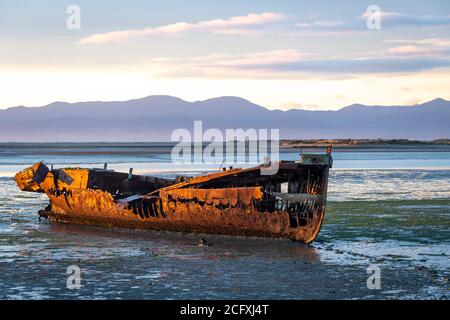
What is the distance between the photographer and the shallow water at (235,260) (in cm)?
1318

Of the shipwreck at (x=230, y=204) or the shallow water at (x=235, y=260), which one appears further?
the shipwreck at (x=230, y=204)

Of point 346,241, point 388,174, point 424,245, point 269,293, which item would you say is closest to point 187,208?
point 346,241

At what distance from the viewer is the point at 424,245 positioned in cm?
1767

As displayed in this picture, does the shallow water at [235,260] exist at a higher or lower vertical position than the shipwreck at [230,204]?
lower

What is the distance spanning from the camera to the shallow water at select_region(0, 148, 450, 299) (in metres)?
13.2

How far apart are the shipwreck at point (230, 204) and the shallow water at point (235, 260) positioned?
332mm

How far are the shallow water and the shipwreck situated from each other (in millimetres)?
332

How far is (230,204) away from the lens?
19.3 meters

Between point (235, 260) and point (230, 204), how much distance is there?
3.34m

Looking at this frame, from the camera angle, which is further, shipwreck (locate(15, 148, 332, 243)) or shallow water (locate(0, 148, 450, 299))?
shipwreck (locate(15, 148, 332, 243))

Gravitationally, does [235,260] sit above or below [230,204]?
below

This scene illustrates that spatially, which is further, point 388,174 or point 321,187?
point 388,174

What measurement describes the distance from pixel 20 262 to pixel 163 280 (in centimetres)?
358

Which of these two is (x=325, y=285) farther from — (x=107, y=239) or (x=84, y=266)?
(x=107, y=239)
